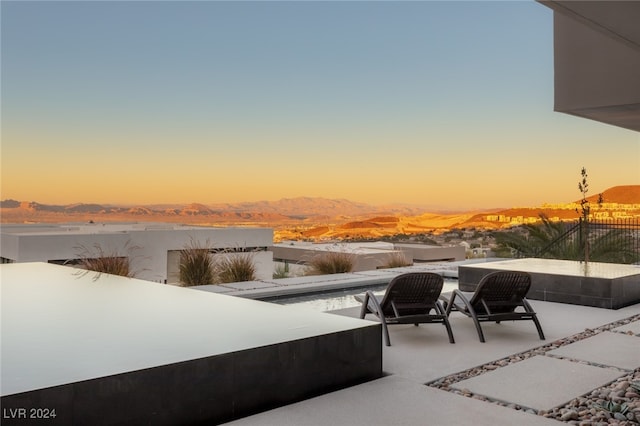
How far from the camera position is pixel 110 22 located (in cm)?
2214

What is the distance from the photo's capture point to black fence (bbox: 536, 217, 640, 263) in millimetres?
13547

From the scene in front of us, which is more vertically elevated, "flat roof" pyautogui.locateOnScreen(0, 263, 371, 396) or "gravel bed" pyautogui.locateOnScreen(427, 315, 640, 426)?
"flat roof" pyautogui.locateOnScreen(0, 263, 371, 396)

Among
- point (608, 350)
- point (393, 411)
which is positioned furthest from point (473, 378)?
point (608, 350)

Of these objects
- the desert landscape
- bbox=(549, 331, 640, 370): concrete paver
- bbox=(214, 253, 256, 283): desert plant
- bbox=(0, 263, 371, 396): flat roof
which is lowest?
bbox=(549, 331, 640, 370): concrete paver

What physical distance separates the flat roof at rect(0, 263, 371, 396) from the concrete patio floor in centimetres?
52

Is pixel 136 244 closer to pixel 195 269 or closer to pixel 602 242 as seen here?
pixel 195 269

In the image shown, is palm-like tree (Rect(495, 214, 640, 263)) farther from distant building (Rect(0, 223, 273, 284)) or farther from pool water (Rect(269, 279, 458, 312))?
distant building (Rect(0, 223, 273, 284))

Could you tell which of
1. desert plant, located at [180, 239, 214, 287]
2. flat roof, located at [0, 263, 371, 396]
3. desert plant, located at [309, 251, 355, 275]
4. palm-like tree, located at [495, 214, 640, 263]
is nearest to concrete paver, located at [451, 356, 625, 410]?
flat roof, located at [0, 263, 371, 396]

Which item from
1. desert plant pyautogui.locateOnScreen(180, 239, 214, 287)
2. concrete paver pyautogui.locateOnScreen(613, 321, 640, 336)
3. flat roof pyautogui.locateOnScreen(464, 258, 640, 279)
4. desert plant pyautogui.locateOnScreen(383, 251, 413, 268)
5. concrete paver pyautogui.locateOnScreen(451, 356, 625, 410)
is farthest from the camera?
desert plant pyautogui.locateOnScreen(383, 251, 413, 268)

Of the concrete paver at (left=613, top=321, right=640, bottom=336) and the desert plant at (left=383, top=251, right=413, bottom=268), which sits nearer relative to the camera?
the concrete paver at (left=613, top=321, right=640, bottom=336)

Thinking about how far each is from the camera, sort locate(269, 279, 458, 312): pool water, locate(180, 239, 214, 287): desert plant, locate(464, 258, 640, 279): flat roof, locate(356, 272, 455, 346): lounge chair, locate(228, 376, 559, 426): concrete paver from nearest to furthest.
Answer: locate(228, 376, 559, 426): concrete paver → locate(356, 272, 455, 346): lounge chair → locate(269, 279, 458, 312): pool water → locate(464, 258, 640, 279): flat roof → locate(180, 239, 214, 287): desert plant

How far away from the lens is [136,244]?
20.7 metres

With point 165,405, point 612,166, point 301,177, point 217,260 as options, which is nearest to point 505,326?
point 165,405

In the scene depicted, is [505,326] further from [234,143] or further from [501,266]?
[234,143]
